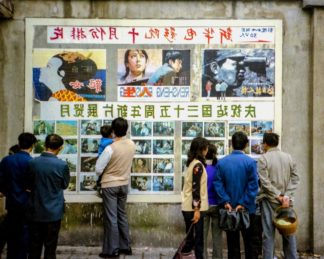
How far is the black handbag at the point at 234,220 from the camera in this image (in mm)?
7176

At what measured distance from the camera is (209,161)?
776 cm

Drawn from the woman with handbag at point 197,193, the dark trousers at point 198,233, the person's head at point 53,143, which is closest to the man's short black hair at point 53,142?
the person's head at point 53,143

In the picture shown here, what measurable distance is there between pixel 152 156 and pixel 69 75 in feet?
5.87

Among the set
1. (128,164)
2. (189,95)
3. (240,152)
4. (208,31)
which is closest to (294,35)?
(208,31)

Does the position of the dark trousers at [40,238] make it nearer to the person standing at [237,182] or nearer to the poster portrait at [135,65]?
the person standing at [237,182]

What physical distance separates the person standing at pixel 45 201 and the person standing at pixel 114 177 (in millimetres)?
1441

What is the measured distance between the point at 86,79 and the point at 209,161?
2.45 meters

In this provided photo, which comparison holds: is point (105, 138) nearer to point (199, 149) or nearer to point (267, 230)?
point (199, 149)

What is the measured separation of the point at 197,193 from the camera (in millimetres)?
7363

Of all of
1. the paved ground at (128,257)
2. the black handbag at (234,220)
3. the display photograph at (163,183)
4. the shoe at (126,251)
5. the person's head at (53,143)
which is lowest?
the paved ground at (128,257)

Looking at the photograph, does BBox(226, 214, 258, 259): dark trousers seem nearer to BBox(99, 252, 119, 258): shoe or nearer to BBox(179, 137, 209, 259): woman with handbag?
BBox(179, 137, 209, 259): woman with handbag

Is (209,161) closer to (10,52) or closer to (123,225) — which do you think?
(123,225)

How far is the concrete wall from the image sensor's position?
888 centimetres

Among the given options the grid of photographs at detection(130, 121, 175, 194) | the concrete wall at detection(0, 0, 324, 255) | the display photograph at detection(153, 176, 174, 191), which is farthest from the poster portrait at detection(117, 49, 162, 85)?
the display photograph at detection(153, 176, 174, 191)
